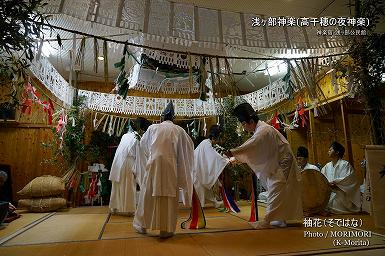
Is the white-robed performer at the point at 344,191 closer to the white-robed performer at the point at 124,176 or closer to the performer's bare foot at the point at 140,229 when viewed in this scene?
the performer's bare foot at the point at 140,229

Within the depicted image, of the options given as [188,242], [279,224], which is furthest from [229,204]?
[188,242]

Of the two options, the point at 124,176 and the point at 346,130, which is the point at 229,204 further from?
the point at 346,130

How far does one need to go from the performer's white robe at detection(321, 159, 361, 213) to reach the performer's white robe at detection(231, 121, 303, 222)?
1.63 meters

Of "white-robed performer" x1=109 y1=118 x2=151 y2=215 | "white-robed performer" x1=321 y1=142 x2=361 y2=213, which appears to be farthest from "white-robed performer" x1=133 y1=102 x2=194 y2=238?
"white-robed performer" x1=321 y1=142 x2=361 y2=213

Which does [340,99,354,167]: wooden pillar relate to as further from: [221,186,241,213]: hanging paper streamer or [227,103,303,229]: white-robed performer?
[227,103,303,229]: white-robed performer

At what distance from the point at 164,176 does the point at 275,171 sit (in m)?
1.45

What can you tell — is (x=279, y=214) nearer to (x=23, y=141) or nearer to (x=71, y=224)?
(x=71, y=224)

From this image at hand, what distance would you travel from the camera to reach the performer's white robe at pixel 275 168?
3371 mm

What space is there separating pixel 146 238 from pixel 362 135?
6088mm

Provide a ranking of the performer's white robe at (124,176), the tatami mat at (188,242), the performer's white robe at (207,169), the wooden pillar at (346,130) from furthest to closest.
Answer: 1. the wooden pillar at (346,130)
2. the performer's white robe at (207,169)
3. the performer's white robe at (124,176)
4. the tatami mat at (188,242)

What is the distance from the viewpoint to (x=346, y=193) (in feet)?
15.0

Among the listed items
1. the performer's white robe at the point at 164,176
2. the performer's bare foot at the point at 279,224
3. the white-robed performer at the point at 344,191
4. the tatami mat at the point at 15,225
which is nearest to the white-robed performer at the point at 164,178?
the performer's white robe at the point at 164,176

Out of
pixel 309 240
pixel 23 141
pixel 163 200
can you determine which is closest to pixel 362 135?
pixel 309 240

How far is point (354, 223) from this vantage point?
3.59 m
